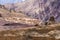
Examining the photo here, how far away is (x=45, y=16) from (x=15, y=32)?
16.7 metres

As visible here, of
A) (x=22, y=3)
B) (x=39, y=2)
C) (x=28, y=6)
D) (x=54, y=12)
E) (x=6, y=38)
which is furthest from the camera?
(x=22, y=3)

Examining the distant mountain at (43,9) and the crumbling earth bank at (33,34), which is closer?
the crumbling earth bank at (33,34)

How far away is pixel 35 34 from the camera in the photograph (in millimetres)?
11070

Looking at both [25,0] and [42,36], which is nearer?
[42,36]

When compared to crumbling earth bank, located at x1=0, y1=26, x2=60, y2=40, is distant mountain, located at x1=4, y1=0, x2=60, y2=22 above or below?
below

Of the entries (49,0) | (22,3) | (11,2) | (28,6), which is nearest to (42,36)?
(49,0)

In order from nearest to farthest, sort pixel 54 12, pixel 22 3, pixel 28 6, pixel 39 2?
pixel 54 12 < pixel 39 2 < pixel 28 6 < pixel 22 3

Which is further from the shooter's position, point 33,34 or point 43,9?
point 43,9

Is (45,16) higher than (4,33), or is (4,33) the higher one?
(4,33)

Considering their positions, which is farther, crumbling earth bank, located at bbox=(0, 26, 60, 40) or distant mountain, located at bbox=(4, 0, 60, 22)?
distant mountain, located at bbox=(4, 0, 60, 22)

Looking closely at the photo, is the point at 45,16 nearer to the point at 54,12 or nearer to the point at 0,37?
the point at 54,12

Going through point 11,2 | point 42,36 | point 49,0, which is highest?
point 42,36

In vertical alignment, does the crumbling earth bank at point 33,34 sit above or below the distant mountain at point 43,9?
above

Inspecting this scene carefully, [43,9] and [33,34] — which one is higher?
[33,34]
